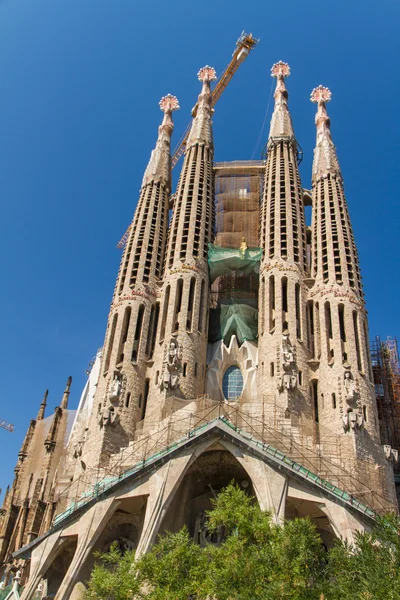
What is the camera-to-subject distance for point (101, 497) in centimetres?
2631

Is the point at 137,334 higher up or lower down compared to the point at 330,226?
lower down

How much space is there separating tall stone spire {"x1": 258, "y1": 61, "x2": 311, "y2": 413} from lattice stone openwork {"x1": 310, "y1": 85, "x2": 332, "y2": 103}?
4147 mm

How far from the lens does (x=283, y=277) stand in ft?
120

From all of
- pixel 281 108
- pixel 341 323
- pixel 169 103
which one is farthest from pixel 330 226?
pixel 169 103

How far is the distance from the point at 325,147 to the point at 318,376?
63.5 ft

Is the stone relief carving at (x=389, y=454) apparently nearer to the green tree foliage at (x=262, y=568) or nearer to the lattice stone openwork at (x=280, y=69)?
the green tree foliage at (x=262, y=568)

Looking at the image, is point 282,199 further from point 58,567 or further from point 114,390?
point 58,567

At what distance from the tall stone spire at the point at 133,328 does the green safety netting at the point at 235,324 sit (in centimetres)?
428

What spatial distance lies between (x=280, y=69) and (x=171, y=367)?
32.1 meters

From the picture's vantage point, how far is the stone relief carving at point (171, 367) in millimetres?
32312

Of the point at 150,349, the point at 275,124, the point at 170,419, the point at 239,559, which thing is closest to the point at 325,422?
the point at 170,419

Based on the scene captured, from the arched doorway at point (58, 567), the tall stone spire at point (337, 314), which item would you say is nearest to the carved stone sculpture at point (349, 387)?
the tall stone spire at point (337, 314)

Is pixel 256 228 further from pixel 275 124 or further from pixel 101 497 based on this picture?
pixel 101 497

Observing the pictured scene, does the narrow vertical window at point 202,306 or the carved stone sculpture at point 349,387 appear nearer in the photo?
the carved stone sculpture at point 349,387
